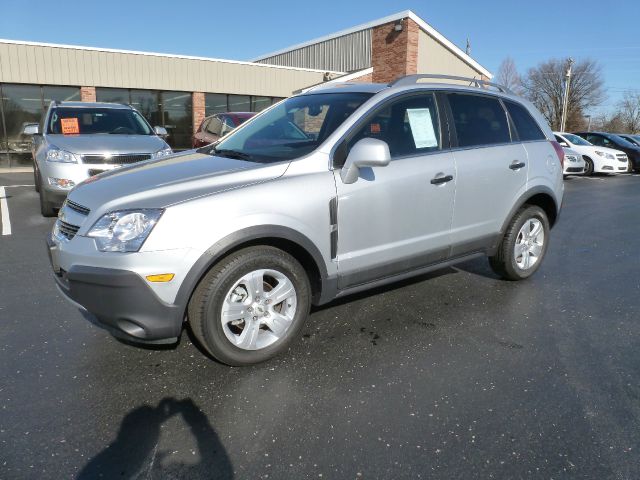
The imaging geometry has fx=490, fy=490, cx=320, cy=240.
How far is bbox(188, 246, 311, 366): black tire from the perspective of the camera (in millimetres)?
2801

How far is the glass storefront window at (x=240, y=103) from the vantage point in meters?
20.3

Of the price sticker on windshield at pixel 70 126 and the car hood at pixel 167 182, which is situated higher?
the price sticker on windshield at pixel 70 126

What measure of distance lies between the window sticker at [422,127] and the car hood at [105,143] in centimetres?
458

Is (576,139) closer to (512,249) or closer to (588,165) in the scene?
(588,165)

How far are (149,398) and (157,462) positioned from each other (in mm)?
568

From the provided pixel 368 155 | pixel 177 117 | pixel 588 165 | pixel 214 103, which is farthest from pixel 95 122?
pixel 588 165

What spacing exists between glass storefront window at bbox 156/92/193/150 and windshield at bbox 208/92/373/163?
1588 cm

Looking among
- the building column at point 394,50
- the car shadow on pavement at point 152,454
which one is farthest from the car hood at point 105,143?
the building column at point 394,50

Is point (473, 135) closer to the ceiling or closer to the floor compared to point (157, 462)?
closer to the ceiling

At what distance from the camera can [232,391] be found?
279 cm

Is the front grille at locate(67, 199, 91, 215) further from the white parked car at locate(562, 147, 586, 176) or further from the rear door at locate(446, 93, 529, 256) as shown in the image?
the white parked car at locate(562, 147, 586, 176)

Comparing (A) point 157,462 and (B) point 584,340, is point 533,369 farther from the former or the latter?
(A) point 157,462

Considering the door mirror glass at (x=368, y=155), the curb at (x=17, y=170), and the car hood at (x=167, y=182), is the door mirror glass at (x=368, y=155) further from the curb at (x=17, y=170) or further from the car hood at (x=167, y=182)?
the curb at (x=17, y=170)

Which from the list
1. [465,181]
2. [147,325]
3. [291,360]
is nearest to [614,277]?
[465,181]
